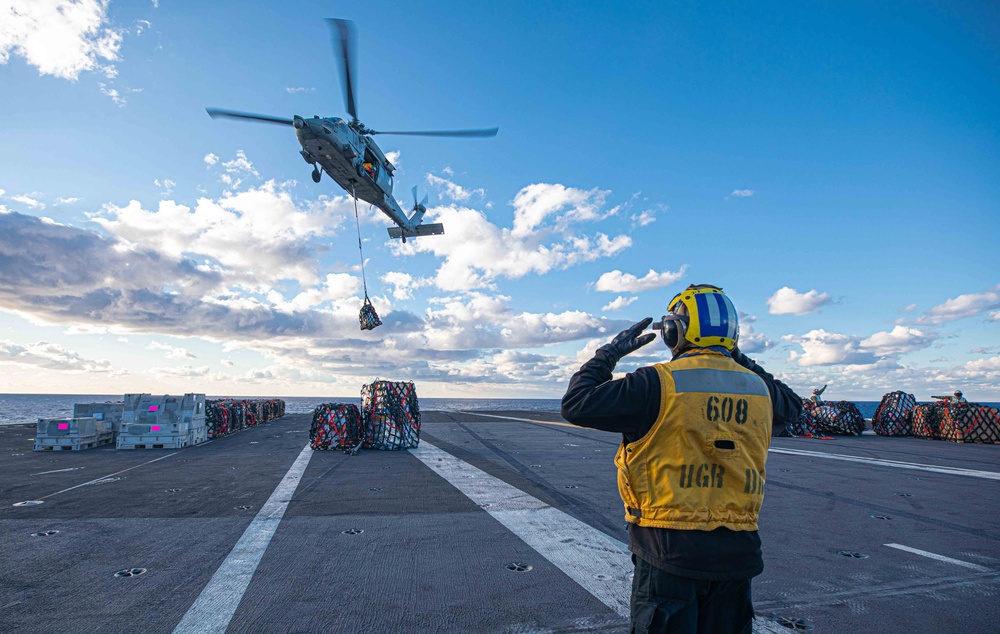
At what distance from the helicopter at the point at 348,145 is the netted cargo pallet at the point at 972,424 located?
68.7ft

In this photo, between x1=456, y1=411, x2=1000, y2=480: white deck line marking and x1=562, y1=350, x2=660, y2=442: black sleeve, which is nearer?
x1=562, y1=350, x2=660, y2=442: black sleeve

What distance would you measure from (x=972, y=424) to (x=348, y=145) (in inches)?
993

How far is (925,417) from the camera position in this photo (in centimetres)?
2069

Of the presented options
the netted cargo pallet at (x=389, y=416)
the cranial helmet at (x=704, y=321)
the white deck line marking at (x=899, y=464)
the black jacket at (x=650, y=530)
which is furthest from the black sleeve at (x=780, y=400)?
the netted cargo pallet at (x=389, y=416)

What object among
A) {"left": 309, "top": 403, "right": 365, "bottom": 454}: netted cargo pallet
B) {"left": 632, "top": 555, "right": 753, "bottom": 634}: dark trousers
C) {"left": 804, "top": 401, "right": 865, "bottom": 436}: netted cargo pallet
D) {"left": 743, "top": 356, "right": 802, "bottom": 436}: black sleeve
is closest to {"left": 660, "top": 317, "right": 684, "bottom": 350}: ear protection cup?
{"left": 743, "top": 356, "right": 802, "bottom": 436}: black sleeve

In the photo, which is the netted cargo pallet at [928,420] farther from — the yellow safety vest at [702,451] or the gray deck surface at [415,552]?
the yellow safety vest at [702,451]

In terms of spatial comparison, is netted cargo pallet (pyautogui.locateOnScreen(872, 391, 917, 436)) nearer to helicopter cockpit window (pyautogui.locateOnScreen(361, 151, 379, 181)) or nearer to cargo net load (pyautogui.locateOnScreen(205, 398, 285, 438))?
helicopter cockpit window (pyautogui.locateOnScreen(361, 151, 379, 181))

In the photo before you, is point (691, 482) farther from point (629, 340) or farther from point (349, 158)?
point (349, 158)

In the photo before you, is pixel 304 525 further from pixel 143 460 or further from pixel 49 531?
pixel 143 460

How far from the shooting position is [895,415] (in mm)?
21969

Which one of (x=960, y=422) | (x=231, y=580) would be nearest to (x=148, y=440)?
(x=231, y=580)

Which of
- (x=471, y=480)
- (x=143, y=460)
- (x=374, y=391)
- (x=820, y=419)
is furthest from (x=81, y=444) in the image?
(x=820, y=419)

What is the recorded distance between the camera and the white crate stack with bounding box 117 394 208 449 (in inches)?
582

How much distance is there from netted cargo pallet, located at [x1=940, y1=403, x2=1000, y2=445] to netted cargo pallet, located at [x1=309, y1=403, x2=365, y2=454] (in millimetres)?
22359
